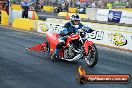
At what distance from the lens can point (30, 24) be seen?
2266 centimetres

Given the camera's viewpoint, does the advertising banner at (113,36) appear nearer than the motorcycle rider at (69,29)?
No

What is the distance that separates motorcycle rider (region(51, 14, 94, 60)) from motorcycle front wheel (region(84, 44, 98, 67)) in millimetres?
967

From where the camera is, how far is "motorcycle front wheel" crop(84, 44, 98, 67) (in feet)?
32.8

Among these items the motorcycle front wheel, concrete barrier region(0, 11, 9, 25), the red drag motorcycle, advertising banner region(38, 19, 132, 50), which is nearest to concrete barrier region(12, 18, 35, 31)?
concrete barrier region(0, 11, 9, 25)

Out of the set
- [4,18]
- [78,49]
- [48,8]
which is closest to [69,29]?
[78,49]

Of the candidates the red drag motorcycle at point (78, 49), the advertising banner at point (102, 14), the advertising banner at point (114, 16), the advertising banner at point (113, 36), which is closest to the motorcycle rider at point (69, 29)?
the red drag motorcycle at point (78, 49)

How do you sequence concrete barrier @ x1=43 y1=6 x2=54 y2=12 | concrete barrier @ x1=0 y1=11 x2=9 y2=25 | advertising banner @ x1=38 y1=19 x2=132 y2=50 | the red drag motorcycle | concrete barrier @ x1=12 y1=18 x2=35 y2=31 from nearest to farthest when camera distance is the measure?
the red drag motorcycle
advertising banner @ x1=38 y1=19 x2=132 y2=50
concrete barrier @ x1=12 y1=18 x2=35 y2=31
concrete barrier @ x1=0 y1=11 x2=9 y2=25
concrete barrier @ x1=43 y1=6 x2=54 y2=12

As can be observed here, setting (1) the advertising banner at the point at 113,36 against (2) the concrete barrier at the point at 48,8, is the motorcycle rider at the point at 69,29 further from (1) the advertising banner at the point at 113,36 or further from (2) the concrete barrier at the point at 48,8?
(2) the concrete barrier at the point at 48,8

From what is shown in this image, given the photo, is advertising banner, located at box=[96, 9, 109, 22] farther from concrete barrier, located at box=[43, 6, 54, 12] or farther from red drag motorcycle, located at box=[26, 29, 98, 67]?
concrete barrier, located at box=[43, 6, 54, 12]

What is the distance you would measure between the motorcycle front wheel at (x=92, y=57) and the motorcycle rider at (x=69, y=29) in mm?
967

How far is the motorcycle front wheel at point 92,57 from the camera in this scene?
10000mm

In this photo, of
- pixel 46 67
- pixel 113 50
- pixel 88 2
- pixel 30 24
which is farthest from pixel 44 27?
pixel 88 2

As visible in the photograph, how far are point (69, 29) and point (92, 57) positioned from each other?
4.31ft

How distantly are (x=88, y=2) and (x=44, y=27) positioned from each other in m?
26.4
